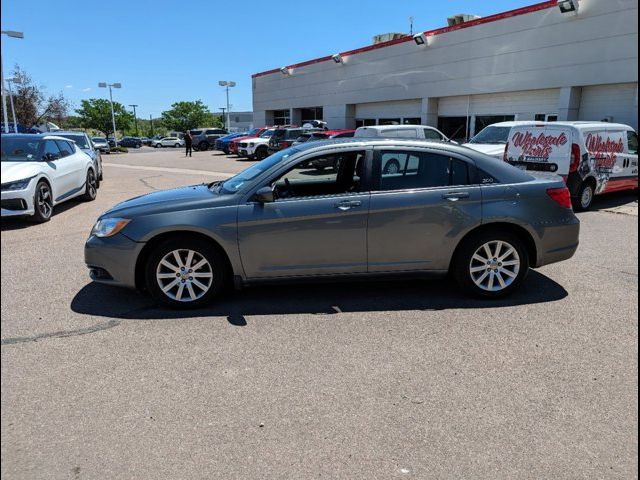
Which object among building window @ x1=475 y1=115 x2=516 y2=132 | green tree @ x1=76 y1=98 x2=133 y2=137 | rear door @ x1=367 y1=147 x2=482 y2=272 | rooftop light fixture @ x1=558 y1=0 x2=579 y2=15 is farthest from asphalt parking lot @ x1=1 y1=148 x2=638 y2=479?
green tree @ x1=76 y1=98 x2=133 y2=137

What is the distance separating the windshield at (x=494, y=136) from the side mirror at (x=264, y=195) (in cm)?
951

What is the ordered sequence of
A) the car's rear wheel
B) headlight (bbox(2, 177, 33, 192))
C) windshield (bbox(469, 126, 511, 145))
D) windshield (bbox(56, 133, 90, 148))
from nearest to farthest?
headlight (bbox(2, 177, 33, 192)) → the car's rear wheel → windshield (bbox(469, 126, 511, 145)) → windshield (bbox(56, 133, 90, 148))

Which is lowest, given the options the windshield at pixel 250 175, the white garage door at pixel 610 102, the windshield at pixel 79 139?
the windshield at pixel 250 175

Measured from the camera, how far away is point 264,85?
42562 millimetres

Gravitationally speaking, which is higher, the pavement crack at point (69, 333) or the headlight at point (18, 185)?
the headlight at point (18, 185)

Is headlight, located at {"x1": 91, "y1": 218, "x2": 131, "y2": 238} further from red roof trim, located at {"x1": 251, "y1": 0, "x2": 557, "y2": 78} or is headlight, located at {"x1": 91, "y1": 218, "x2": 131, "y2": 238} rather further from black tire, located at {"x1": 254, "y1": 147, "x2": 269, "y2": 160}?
Result: black tire, located at {"x1": 254, "y1": 147, "x2": 269, "y2": 160}

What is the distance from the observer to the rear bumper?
191 inches

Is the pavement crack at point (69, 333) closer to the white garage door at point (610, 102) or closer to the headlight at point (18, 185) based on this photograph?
the headlight at point (18, 185)

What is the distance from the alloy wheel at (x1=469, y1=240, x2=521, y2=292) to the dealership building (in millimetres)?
9524

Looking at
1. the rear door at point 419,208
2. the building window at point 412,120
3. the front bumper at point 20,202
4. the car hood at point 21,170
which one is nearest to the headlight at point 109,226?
the car hood at point 21,170

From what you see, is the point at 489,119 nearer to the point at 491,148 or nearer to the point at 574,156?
the point at 491,148

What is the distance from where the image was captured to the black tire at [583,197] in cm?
984

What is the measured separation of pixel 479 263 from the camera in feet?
15.8

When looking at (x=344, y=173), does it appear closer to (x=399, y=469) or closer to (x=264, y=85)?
(x=399, y=469)
